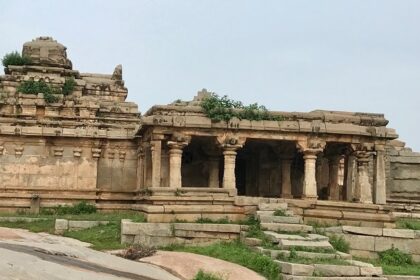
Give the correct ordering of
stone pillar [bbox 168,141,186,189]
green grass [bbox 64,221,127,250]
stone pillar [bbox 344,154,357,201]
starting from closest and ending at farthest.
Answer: green grass [bbox 64,221,127,250] → stone pillar [bbox 168,141,186,189] → stone pillar [bbox 344,154,357,201]

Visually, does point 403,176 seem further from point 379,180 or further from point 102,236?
point 102,236

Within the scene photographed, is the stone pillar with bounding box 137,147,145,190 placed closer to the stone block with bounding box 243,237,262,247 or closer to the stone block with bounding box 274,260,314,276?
the stone block with bounding box 243,237,262,247

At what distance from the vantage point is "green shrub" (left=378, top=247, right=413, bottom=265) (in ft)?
56.7

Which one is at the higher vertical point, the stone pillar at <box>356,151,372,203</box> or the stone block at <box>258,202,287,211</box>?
the stone pillar at <box>356,151,372,203</box>

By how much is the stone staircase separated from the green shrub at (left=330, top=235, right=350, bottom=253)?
2.24 feet

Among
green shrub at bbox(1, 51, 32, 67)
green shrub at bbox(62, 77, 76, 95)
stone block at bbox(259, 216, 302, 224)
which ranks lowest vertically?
stone block at bbox(259, 216, 302, 224)

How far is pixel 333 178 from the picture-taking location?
24484 millimetres

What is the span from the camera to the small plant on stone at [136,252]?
14.2 meters

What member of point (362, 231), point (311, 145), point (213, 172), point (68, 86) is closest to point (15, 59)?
point (68, 86)

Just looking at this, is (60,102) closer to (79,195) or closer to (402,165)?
(79,195)

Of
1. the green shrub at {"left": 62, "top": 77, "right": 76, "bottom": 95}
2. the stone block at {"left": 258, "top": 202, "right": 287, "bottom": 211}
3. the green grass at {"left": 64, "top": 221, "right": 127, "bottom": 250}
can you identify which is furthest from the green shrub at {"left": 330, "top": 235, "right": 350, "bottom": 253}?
the green shrub at {"left": 62, "top": 77, "right": 76, "bottom": 95}

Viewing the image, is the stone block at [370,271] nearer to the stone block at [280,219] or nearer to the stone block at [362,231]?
the stone block at [280,219]

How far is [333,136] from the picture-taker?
69.5 ft

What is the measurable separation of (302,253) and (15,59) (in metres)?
24.3
